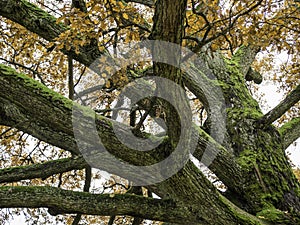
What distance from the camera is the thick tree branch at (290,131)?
6031 mm

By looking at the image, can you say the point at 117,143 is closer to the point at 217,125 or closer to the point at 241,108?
the point at 217,125

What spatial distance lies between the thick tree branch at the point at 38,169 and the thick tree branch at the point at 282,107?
2650 millimetres

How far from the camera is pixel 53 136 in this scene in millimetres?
5141

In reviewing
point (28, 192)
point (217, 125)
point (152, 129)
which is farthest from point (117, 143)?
point (152, 129)

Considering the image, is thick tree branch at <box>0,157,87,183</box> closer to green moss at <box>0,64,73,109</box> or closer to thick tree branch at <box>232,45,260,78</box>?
green moss at <box>0,64,73,109</box>

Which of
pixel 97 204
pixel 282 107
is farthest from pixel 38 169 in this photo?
pixel 282 107

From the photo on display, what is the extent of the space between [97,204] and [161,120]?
232 centimetres

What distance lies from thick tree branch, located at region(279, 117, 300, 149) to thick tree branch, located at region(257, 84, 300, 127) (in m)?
0.60

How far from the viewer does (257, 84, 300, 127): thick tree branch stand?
4.92m

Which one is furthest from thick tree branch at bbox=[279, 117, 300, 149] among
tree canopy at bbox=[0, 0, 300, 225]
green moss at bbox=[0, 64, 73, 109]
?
green moss at bbox=[0, 64, 73, 109]

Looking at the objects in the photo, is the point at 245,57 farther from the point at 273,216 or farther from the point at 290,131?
the point at 273,216

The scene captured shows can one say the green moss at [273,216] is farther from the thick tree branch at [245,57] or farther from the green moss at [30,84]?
the thick tree branch at [245,57]

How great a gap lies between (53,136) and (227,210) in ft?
8.12

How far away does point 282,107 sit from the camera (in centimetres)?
501
